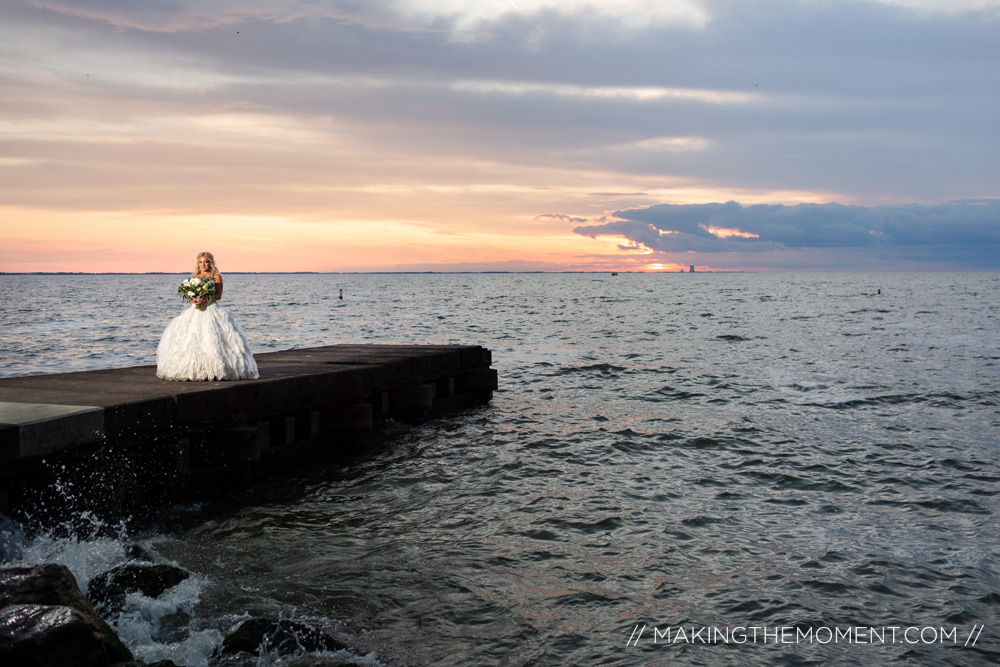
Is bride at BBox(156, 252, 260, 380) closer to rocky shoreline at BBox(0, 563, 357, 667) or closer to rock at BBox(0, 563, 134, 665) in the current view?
rocky shoreline at BBox(0, 563, 357, 667)

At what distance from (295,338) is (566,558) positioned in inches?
1468

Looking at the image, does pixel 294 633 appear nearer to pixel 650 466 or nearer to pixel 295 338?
pixel 650 466

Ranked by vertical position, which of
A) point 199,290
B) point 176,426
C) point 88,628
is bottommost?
point 88,628

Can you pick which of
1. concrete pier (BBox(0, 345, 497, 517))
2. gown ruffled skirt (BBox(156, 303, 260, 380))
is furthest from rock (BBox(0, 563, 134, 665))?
gown ruffled skirt (BBox(156, 303, 260, 380))

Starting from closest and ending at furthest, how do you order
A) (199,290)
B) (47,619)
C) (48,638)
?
(48,638) → (47,619) → (199,290)

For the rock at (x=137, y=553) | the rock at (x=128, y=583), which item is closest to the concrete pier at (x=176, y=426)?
the rock at (x=137, y=553)

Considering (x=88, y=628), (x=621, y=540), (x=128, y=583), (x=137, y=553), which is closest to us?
(x=88, y=628)

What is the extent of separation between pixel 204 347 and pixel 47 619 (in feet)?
23.7

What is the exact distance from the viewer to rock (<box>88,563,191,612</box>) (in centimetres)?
770

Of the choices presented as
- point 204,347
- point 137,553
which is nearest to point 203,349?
point 204,347

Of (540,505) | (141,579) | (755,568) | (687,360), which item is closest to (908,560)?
(755,568)

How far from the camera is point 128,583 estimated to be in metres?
7.94

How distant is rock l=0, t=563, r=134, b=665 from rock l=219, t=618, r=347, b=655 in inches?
37.1

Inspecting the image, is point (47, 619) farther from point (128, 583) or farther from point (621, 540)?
point (621, 540)
